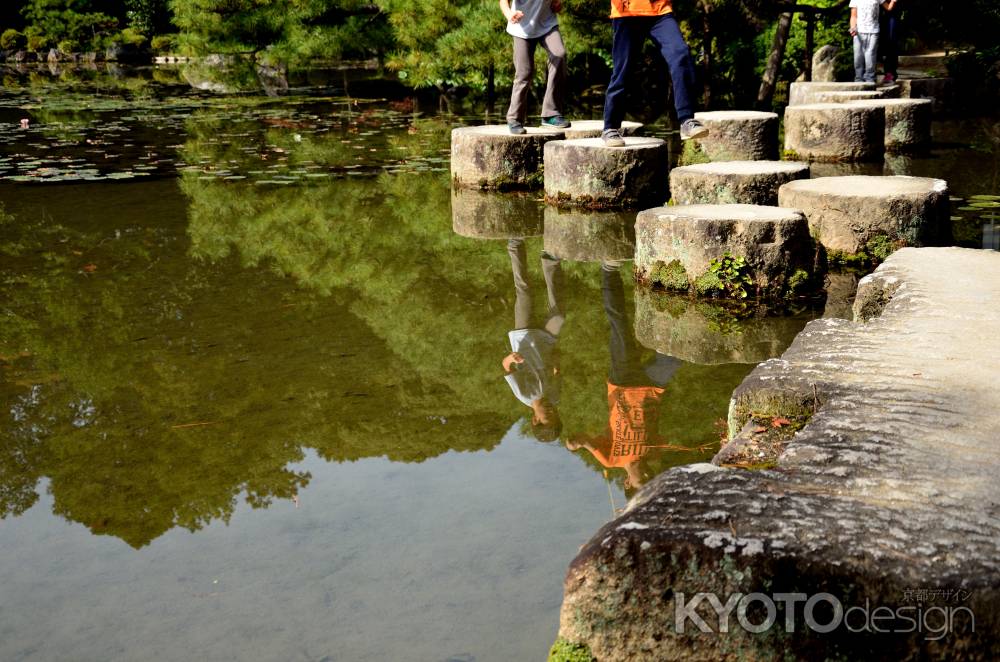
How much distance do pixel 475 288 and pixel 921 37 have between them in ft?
48.0

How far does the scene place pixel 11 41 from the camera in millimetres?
37938

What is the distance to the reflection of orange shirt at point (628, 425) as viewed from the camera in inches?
111

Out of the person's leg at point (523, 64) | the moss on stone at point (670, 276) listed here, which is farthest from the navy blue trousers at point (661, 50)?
the moss on stone at point (670, 276)

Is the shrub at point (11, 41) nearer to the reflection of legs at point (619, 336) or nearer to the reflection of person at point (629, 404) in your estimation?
the reflection of legs at point (619, 336)

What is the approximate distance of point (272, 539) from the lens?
241 centimetres

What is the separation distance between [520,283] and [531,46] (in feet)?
9.04

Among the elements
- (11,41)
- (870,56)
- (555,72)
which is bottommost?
(555,72)

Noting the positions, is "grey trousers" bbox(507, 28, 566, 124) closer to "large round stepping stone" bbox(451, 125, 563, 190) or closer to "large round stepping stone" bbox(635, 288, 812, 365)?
"large round stepping stone" bbox(451, 125, 563, 190)

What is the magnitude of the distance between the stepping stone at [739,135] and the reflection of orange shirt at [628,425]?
Answer: 172 inches

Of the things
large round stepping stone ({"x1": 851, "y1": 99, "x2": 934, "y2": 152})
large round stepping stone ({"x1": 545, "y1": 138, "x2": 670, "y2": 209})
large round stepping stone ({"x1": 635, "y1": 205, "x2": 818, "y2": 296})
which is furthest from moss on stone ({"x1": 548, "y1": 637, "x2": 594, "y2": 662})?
large round stepping stone ({"x1": 851, "y1": 99, "x2": 934, "y2": 152})

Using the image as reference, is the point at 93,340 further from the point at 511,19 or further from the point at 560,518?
the point at 511,19

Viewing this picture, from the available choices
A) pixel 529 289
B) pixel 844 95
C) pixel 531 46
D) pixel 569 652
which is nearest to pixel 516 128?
pixel 531 46

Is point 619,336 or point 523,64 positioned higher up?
point 523,64

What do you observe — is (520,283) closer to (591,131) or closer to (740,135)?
(591,131)
